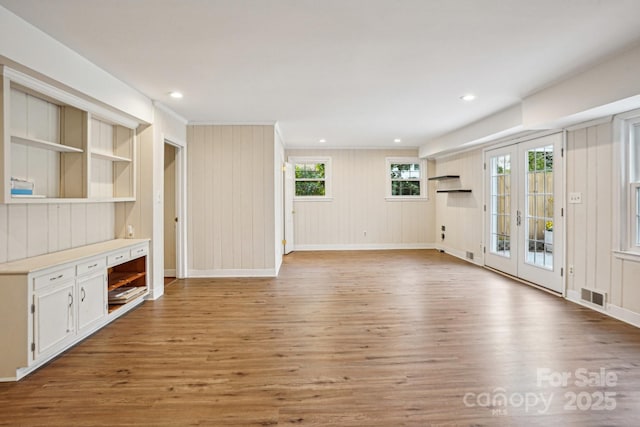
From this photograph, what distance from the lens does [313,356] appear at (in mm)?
2875

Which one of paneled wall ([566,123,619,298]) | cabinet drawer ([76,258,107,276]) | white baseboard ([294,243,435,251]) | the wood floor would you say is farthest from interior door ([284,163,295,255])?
paneled wall ([566,123,619,298])

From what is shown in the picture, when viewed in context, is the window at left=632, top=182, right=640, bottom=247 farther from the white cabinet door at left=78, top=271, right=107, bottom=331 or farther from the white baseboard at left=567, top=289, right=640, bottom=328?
the white cabinet door at left=78, top=271, right=107, bottom=331

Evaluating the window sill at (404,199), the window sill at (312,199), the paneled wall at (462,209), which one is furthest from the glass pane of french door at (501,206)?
the window sill at (312,199)

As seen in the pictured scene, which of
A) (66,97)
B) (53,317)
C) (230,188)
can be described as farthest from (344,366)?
(230,188)

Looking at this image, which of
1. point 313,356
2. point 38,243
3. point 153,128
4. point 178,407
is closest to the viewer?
point 178,407

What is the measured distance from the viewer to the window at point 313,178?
8.73m

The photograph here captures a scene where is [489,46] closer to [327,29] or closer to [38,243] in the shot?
[327,29]

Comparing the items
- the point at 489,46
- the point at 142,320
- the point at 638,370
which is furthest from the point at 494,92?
the point at 142,320

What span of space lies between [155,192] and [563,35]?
4573 mm

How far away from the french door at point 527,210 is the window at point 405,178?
8.26 ft

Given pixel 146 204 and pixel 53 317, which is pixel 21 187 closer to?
pixel 53 317

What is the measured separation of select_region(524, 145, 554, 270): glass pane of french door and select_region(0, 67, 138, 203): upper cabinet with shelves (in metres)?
5.47

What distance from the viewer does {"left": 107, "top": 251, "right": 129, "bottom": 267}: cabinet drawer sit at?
3.62 m

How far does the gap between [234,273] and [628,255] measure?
5113mm
